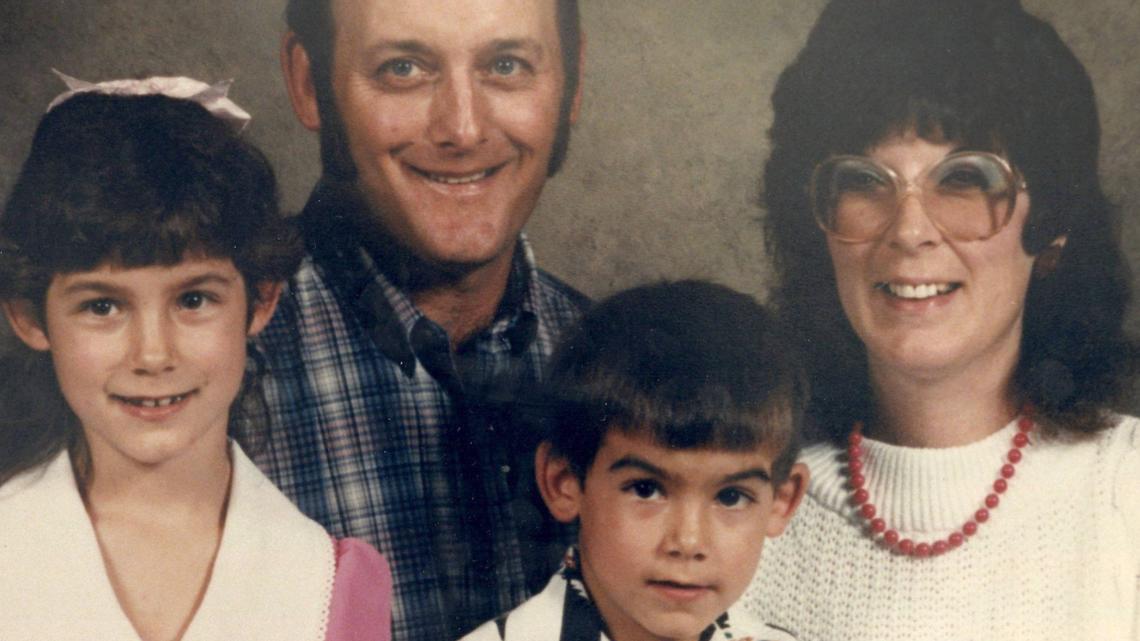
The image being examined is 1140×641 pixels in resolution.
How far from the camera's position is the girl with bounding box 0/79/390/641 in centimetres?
197

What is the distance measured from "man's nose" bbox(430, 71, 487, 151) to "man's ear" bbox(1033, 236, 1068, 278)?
2.80 feet

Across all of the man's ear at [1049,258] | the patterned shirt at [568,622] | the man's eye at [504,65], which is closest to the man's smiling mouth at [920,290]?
the man's ear at [1049,258]

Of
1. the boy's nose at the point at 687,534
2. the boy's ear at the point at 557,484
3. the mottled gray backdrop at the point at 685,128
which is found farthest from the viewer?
the mottled gray backdrop at the point at 685,128

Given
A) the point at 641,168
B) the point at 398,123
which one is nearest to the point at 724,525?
the point at 641,168

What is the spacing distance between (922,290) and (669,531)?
0.53 meters

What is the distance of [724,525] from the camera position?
1949mm

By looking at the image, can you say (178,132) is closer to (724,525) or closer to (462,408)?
(462,408)

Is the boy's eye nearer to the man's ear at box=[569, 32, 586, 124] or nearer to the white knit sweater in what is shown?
the man's ear at box=[569, 32, 586, 124]

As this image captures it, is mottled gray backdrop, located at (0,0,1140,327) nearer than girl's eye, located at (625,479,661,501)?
No

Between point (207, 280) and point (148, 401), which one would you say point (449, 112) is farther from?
point (148, 401)

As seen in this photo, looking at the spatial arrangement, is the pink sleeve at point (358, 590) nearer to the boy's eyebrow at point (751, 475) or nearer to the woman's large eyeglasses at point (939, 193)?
the boy's eyebrow at point (751, 475)

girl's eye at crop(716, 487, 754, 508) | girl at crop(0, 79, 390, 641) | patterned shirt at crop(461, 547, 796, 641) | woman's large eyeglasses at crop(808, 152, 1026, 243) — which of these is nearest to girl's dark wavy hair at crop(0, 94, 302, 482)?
girl at crop(0, 79, 390, 641)

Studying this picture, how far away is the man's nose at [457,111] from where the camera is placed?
202 centimetres

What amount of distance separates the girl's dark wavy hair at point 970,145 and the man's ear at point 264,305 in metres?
0.75
